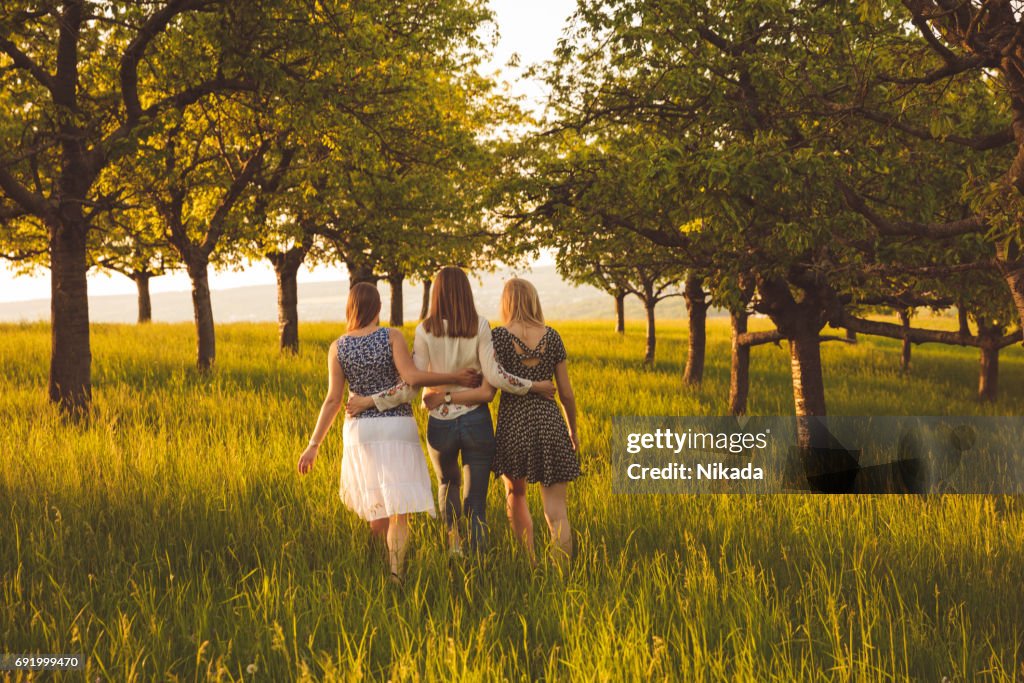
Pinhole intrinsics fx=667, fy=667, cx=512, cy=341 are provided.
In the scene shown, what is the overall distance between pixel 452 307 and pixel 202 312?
12892mm

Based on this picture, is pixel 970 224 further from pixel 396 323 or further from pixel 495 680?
pixel 396 323

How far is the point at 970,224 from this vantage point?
19.9 ft

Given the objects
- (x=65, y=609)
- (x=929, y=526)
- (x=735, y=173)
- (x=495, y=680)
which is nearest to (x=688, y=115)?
(x=735, y=173)

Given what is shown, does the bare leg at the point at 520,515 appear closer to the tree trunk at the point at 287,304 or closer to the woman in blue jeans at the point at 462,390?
the woman in blue jeans at the point at 462,390

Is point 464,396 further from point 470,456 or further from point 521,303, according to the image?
point 521,303

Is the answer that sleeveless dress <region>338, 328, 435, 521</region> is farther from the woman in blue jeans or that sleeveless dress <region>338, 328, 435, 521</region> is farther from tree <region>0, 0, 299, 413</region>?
tree <region>0, 0, 299, 413</region>

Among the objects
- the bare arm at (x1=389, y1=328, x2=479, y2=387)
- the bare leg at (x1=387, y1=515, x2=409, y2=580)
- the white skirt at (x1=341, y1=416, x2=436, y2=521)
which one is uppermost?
the bare arm at (x1=389, y1=328, x2=479, y2=387)

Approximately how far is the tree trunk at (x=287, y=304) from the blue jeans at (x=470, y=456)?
47.4 feet

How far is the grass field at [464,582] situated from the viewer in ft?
11.4

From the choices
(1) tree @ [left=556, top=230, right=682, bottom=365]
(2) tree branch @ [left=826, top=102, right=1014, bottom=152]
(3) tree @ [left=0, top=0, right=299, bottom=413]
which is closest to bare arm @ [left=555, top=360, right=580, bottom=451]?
(2) tree branch @ [left=826, top=102, right=1014, bottom=152]

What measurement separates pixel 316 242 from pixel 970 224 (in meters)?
17.2

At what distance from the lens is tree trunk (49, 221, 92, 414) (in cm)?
978

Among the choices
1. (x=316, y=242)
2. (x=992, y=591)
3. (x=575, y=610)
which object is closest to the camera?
(x=575, y=610)

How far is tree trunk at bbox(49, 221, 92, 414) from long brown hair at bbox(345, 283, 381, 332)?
7.29m
